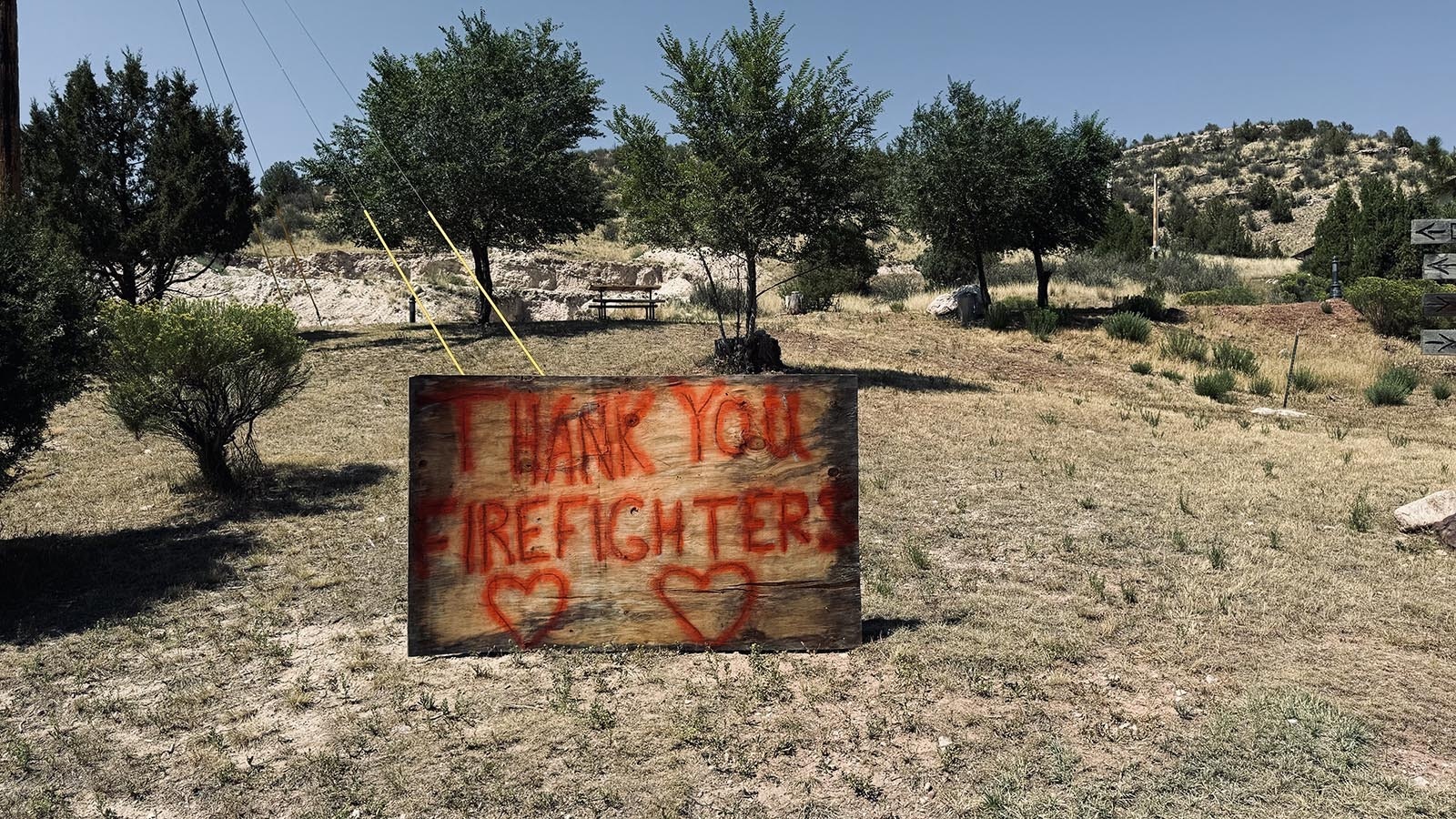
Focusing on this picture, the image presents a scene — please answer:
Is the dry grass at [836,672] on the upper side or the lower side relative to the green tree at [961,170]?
lower

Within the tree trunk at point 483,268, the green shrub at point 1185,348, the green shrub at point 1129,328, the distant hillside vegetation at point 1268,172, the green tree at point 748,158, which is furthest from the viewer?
the distant hillside vegetation at point 1268,172

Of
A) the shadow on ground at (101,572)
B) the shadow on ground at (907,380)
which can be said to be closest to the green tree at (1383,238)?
→ the shadow on ground at (907,380)

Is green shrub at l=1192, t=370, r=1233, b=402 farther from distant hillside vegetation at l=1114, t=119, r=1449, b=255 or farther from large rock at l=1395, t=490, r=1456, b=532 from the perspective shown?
distant hillside vegetation at l=1114, t=119, r=1449, b=255

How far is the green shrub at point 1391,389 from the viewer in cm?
1572

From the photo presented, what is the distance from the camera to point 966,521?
757 cm

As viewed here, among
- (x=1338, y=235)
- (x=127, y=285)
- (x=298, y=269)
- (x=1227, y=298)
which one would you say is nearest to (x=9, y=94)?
(x=127, y=285)

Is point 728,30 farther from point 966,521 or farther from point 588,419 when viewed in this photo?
point 588,419

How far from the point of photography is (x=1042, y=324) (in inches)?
881

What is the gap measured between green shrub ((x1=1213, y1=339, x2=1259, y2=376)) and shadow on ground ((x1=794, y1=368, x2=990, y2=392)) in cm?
644

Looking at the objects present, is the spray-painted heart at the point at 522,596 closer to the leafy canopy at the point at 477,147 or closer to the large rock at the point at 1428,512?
the large rock at the point at 1428,512

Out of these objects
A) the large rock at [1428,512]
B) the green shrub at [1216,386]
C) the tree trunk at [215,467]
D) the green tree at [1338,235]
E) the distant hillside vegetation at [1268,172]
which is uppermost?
the distant hillside vegetation at [1268,172]

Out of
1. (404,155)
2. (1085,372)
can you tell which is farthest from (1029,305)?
(404,155)

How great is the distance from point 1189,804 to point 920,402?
34.5 ft

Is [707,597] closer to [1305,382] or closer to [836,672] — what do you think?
[836,672]
